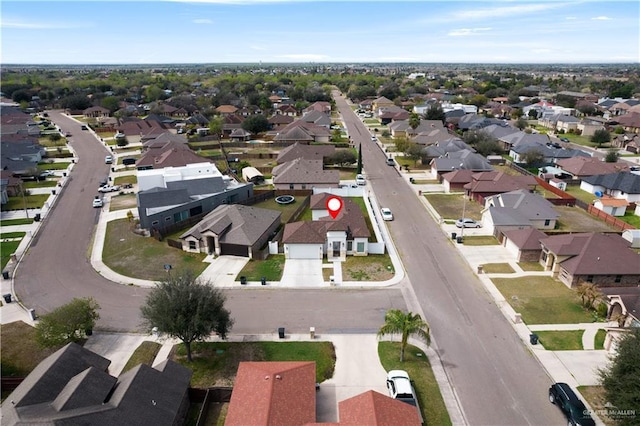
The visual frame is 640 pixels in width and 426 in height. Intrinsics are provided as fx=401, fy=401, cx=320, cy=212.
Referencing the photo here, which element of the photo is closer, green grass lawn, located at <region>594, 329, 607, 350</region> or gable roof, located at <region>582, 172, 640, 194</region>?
green grass lawn, located at <region>594, 329, 607, 350</region>

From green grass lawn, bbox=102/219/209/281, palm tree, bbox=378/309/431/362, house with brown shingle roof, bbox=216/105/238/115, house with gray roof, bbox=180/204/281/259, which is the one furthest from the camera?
house with brown shingle roof, bbox=216/105/238/115

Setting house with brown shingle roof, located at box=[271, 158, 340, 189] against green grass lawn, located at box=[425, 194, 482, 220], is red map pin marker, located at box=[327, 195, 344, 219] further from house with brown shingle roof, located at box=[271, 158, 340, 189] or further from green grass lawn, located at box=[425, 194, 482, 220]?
green grass lawn, located at box=[425, 194, 482, 220]

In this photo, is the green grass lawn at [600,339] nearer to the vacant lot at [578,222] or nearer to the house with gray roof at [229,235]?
the vacant lot at [578,222]

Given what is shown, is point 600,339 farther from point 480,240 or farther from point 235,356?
point 235,356

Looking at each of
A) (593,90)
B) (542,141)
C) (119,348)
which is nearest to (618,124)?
(542,141)

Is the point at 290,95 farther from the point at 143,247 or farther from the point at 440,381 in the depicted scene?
the point at 440,381

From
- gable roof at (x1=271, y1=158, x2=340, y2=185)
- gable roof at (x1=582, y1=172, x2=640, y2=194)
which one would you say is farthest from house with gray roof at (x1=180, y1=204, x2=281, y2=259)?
gable roof at (x1=582, y1=172, x2=640, y2=194)

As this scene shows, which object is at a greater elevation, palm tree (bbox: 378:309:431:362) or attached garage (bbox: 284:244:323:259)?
palm tree (bbox: 378:309:431:362)
